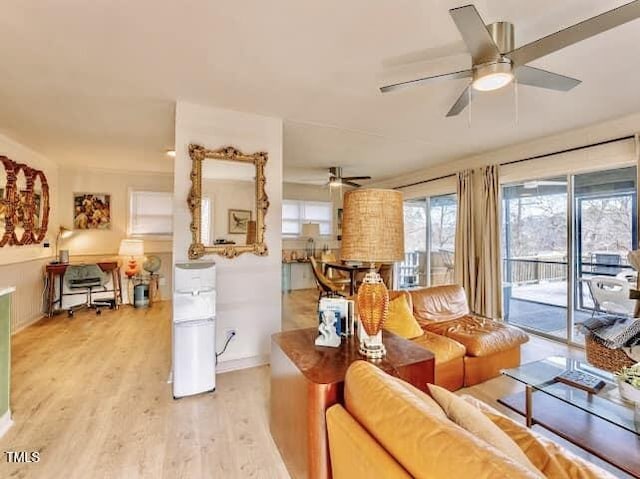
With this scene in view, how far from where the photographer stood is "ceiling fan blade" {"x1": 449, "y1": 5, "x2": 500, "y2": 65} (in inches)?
52.5

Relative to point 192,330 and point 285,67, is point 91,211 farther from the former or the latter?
point 285,67

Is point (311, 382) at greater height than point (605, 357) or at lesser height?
greater

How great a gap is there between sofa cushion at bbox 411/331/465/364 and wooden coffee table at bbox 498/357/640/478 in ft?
1.38

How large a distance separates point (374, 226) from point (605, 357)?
8.84ft

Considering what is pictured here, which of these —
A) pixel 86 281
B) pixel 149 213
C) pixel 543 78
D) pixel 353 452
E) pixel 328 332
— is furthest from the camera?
pixel 149 213

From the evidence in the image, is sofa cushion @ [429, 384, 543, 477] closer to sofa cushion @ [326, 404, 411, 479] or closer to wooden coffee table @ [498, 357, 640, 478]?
sofa cushion @ [326, 404, 411, 479]

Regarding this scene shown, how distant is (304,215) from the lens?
7418 millimetres

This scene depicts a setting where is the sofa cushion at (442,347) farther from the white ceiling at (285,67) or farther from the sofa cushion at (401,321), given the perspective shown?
the white ceiling at (285,67)

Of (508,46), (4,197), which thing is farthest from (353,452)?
(4,197)

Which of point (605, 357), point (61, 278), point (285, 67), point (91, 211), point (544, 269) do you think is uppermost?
point (285, 67)

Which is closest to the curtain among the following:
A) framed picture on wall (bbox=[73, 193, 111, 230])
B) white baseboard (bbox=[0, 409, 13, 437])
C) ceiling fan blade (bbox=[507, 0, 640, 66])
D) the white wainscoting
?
ceiling fan blade (bbox=[507, 0, 640, 66])

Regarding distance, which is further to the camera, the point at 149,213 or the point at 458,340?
the point at 149,213

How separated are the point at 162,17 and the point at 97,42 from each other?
21.8 inches

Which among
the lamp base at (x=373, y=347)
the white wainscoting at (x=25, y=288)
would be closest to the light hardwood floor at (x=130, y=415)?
the white wainscoting at (x=25, y=288)
